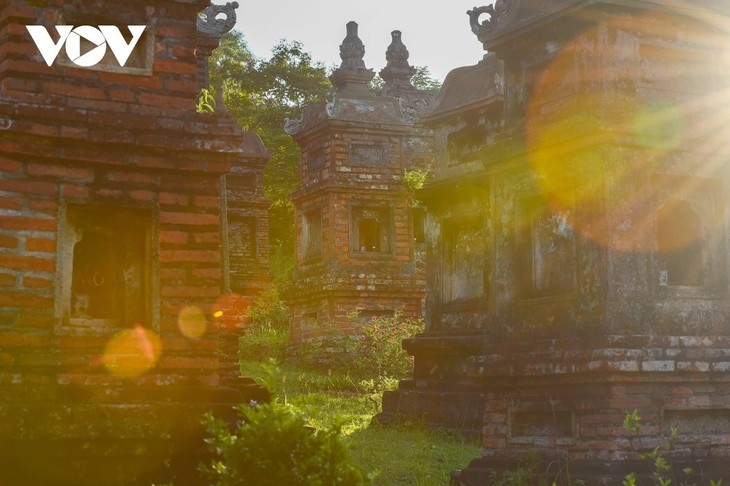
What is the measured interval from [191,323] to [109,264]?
2.13 feet

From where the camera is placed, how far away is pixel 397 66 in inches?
1018

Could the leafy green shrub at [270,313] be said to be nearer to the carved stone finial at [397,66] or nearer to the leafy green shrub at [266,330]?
the leafy green shrub at [266,330]

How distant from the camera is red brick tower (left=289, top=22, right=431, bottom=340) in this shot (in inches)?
752

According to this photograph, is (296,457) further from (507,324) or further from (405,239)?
(405,239)

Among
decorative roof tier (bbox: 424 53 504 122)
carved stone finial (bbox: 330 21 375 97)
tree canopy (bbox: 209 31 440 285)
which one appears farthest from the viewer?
tree canopy (bbox: 209 31 440 285)

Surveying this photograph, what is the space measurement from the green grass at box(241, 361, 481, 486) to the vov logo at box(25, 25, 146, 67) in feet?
7.14

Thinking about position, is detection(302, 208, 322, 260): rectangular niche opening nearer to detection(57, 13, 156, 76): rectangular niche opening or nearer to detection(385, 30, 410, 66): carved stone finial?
detection(385, 30, 410, 66): carved stone finial

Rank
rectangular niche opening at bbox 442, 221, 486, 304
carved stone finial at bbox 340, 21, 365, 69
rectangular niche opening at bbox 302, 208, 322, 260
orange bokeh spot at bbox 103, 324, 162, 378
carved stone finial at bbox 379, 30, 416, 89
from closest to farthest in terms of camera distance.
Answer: orange bokeh spot at bbox 103, 324, 162, 378 < rectangular niche opening at bbox 442, 221, 486, 304 < rectangular niche opening at bbox 302, 208, 322, 260 < carved stone finial at bbox 340, 21, 365, 69 < carved stone finial at bbox 379, 30, 416, 89

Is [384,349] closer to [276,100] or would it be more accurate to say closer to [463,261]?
[463,261]

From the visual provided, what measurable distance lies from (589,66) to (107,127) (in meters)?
4.13

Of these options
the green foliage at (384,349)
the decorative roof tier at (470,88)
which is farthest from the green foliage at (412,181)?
the decorative roof tier at (470,88)

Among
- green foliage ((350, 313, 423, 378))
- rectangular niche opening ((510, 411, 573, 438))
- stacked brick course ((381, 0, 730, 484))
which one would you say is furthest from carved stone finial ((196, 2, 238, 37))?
green foliage ((350, 313, 423, 378))

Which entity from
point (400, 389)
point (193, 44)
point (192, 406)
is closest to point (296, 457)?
point (192, 406)

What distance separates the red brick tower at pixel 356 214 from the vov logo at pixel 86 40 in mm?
12427
